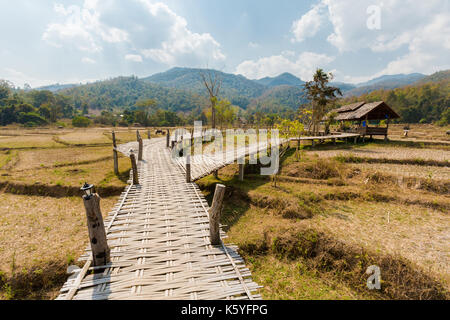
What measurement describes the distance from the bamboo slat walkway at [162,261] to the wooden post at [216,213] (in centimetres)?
21

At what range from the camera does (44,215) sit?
8.27 metres

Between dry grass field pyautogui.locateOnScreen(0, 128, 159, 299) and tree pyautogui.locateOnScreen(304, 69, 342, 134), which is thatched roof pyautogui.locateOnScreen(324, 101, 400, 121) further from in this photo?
dry grass field pyautogui.locateOnScreen(0, 128, 159, 299)

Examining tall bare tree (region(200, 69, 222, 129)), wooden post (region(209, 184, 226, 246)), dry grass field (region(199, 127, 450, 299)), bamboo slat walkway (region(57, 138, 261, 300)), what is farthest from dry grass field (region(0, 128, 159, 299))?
tall bare tree (region(200, 69, 222, 129))

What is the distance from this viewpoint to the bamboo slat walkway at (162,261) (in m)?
3.35

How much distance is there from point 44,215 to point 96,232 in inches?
280

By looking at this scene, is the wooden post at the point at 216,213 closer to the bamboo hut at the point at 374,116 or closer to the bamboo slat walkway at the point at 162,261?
the bamboo slat walkway at the point at 162,261

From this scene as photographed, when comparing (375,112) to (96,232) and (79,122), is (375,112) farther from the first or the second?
(79,122)

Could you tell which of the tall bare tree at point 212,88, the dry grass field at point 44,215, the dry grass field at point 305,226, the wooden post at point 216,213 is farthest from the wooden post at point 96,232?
the tall bare tree at point 212,88

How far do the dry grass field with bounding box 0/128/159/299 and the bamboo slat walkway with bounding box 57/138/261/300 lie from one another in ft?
7.39

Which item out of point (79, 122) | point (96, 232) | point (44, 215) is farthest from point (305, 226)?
point (79, 122)

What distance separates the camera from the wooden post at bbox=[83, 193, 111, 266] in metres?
3.71

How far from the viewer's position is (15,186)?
10.5 meters
